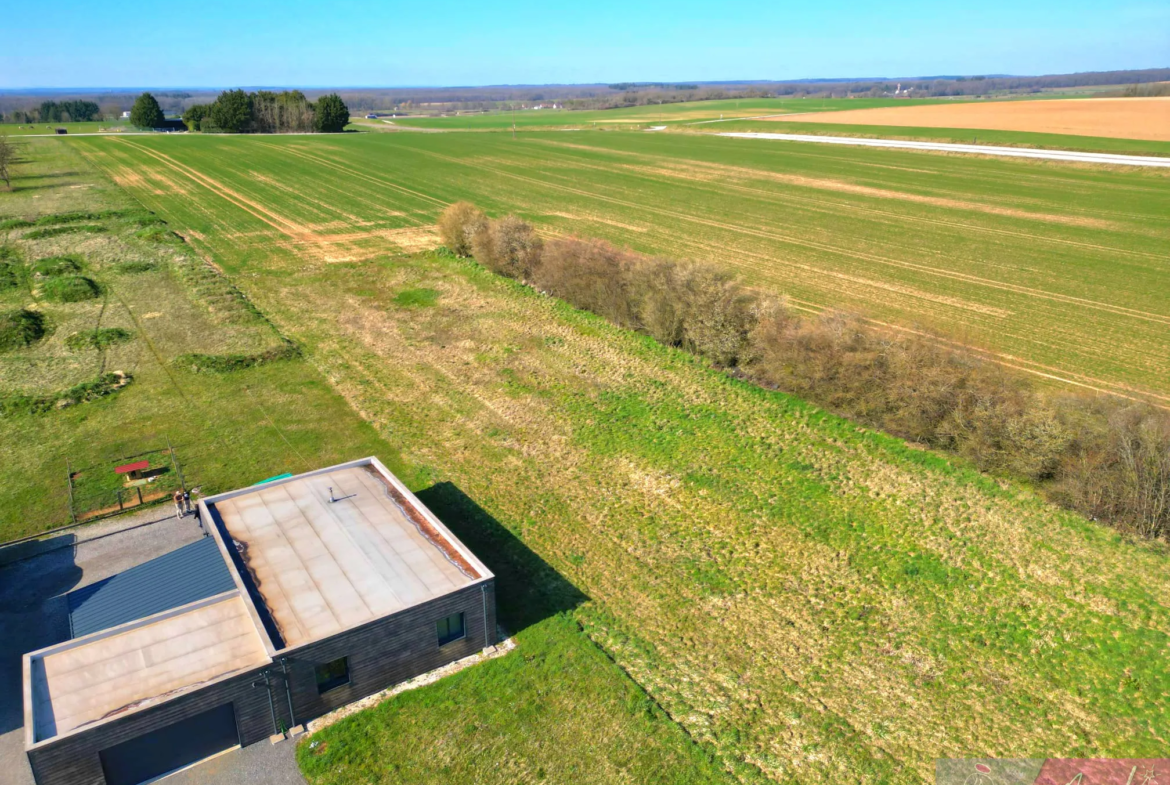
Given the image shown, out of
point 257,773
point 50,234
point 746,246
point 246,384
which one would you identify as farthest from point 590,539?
point 50,234

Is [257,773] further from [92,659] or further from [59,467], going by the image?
[59,467]

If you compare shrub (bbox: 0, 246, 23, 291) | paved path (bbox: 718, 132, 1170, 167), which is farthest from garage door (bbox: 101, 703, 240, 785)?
paved path (bbox: 718, 132, 1170, 167)

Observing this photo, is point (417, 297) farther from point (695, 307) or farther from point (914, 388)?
point (914, 388)

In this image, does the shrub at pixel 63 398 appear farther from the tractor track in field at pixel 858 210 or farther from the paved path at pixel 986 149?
the paved path at pixel 986 149

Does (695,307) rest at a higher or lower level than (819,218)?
lower

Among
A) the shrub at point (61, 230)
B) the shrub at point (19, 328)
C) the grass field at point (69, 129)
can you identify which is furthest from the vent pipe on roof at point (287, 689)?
the grass field at point (69, 129)

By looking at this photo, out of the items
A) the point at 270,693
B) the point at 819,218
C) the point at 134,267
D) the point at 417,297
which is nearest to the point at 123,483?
the point at 270,693

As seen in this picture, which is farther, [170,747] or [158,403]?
[158,403]
